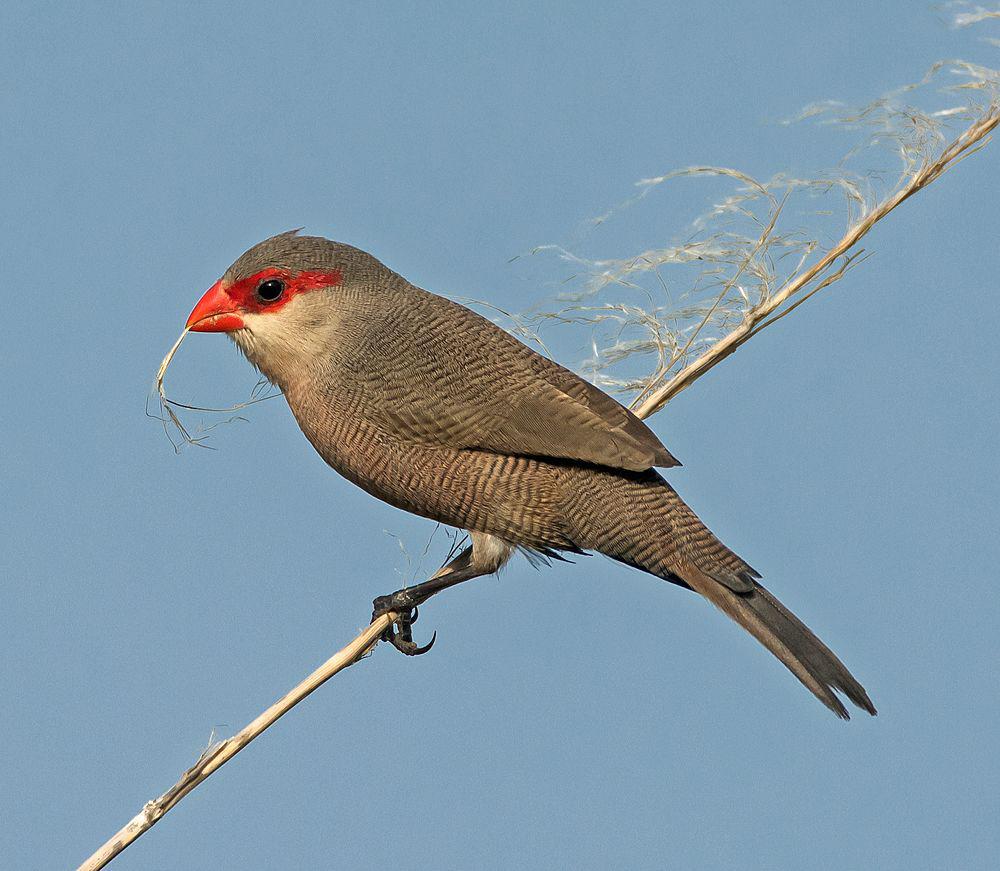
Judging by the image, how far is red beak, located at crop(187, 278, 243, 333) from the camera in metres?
5.33

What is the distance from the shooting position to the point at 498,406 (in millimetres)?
5094

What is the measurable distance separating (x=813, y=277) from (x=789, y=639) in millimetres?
1416

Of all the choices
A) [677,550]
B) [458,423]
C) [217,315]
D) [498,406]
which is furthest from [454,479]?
[217,315]

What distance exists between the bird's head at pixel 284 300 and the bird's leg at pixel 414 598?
3.24ft

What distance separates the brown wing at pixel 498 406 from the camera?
501 centimetres

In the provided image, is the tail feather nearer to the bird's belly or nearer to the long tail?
the long tail

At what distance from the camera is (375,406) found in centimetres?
514

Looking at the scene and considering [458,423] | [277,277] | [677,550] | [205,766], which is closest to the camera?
[205,766]

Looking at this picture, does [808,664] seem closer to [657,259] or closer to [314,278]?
[657,259]

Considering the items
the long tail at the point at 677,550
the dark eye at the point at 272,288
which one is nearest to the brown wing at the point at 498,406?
the long tail at the point at 677,550

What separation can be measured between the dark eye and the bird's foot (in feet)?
4.15

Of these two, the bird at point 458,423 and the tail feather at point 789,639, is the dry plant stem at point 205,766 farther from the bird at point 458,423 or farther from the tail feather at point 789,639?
the tail feather at point 789,639

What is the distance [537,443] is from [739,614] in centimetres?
95

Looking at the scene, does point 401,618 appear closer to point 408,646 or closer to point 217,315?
point 408,646
